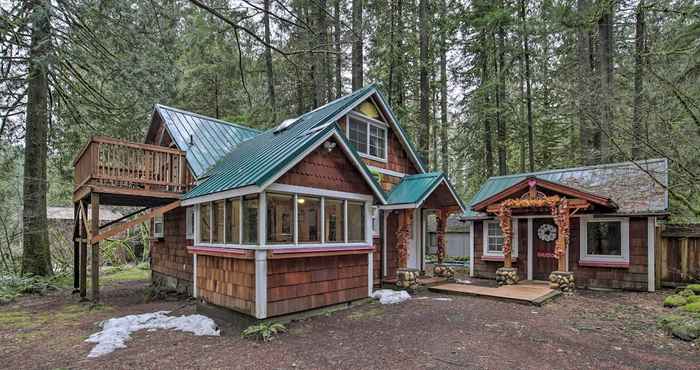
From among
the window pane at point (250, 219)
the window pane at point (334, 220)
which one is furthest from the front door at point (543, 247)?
the window pane at point (250, 219)

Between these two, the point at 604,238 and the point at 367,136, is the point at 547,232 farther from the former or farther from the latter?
the point at 367,136

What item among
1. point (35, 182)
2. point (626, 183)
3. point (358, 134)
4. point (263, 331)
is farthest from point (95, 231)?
point (626, 183)

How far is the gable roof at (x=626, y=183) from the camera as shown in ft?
30.8

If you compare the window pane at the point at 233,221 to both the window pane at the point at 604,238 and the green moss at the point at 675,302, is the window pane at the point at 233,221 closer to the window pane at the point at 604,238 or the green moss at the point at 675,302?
the green moss at the point at 675,302

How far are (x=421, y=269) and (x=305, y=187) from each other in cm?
641

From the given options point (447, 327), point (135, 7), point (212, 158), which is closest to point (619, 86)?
point (447, 327)

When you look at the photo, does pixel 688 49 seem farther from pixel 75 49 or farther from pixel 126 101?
pixel 75 49

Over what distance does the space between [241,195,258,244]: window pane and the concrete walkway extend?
19.0 ft

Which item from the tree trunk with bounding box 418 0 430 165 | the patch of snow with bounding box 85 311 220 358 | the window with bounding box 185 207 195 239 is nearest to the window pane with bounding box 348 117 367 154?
the window with bounding box 185 207 195 239

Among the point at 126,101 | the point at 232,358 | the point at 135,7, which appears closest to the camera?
the point at 232,358

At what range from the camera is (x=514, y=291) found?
913 centimetres

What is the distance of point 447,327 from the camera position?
6250 millimetres

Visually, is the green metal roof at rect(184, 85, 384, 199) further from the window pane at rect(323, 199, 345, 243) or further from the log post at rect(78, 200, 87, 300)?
the log post at rect(78, 200, 87, 300)

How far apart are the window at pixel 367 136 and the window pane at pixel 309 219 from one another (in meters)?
3.45
